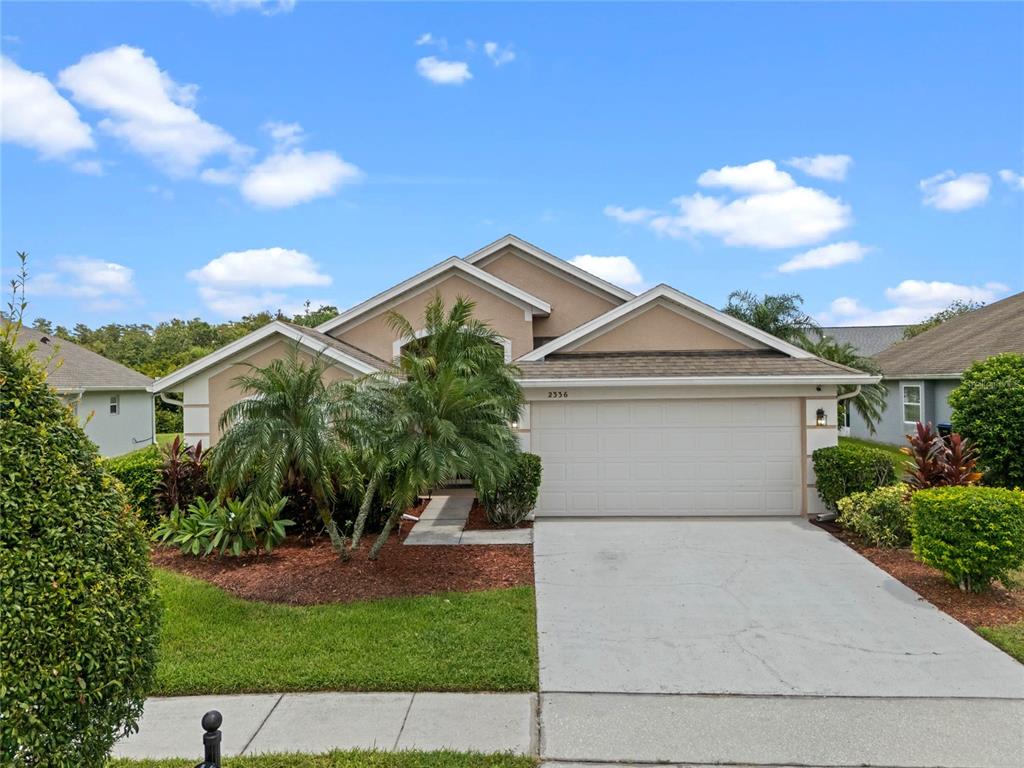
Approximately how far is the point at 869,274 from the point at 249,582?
23.0 meters

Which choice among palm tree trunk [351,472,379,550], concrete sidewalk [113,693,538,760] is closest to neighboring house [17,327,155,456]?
palm tree trunk [351,472,379,550]

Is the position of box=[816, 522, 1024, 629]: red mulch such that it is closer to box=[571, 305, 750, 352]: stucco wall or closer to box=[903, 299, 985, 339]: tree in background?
box=[571, 305, 750, 352]: stucco wall

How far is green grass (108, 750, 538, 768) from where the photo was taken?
3.75 metres

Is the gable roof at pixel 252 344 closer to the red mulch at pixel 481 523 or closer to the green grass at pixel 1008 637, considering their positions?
the red mulch at pixel 481 523

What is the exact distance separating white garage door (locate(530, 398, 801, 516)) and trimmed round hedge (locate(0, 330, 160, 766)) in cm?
850

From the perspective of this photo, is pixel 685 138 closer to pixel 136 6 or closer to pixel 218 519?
pixel 136 6

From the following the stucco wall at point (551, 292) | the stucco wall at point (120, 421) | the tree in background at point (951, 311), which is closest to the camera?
the stucco wall at point (551, 292)

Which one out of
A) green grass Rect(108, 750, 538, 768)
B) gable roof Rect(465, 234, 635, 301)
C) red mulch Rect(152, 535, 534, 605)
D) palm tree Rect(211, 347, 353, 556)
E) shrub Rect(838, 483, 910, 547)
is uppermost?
gable roof Rect(465, 234, 635, 301)

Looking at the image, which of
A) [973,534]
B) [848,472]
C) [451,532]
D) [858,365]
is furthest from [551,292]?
[973,534]

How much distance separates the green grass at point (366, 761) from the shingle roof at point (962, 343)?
744 inches

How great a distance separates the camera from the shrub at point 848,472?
10039 millimetres

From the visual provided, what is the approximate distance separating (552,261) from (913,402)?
14269 millimetres

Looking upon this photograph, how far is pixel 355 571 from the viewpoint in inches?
303

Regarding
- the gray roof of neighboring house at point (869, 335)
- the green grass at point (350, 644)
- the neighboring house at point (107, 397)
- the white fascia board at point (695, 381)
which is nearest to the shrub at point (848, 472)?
the white fascia board at point (695, 381)
